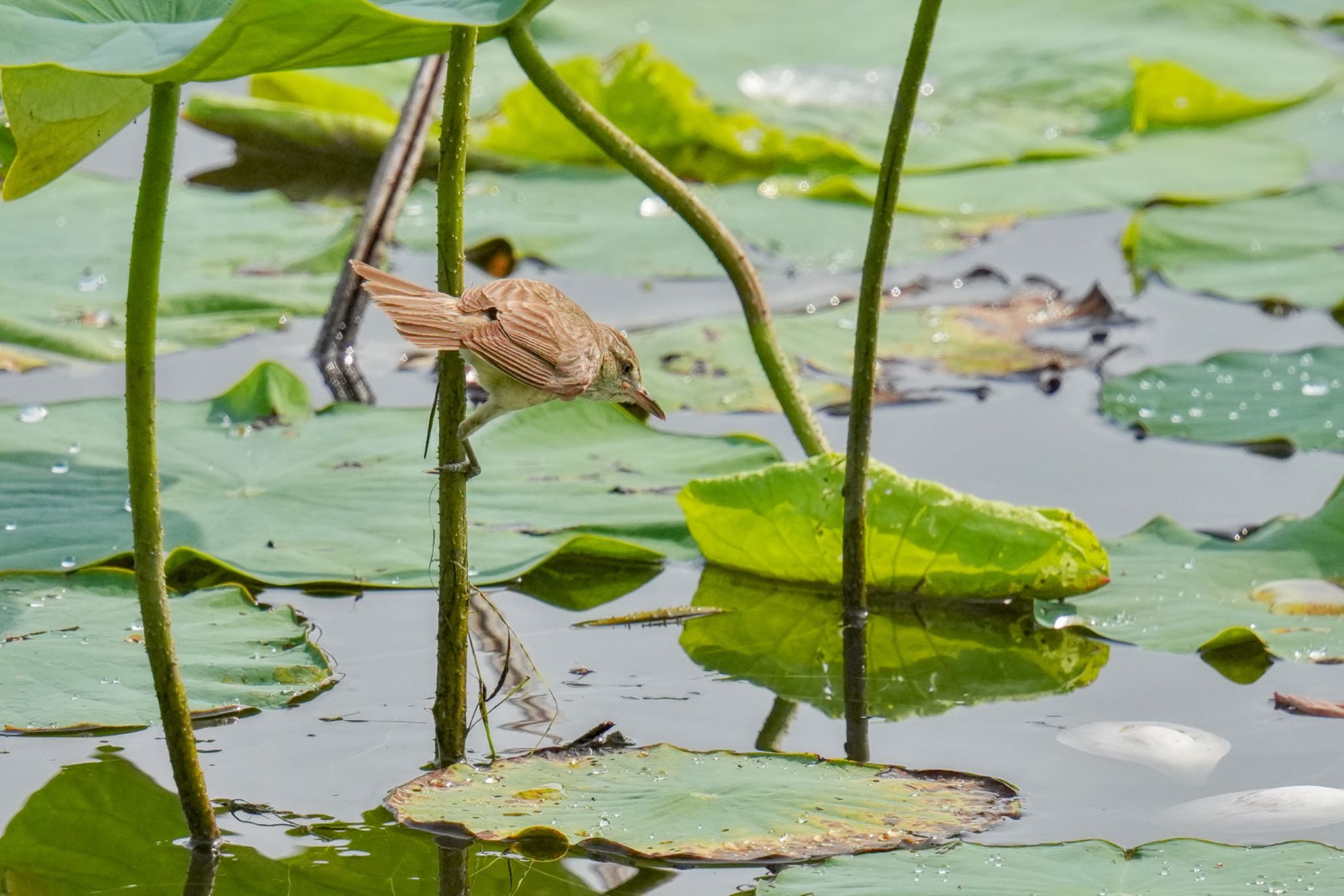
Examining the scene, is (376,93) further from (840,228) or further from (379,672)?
(379,672)

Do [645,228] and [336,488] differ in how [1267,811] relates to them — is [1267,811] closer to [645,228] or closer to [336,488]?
[336,488]

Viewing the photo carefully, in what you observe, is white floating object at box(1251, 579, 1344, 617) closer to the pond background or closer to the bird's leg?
the pond background

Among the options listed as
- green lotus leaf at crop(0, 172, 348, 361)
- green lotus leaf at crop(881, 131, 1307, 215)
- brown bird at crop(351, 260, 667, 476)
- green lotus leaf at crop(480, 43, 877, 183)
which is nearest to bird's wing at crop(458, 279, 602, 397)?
brown bird at crop(351, 260, 667, 476)

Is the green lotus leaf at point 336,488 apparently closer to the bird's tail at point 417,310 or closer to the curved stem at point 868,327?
the curved stem at point 868,327

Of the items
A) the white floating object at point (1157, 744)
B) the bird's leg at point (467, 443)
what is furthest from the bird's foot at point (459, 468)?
the white floating object at point (1157, 744)

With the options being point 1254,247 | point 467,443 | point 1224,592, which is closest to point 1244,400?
point 1224,592
